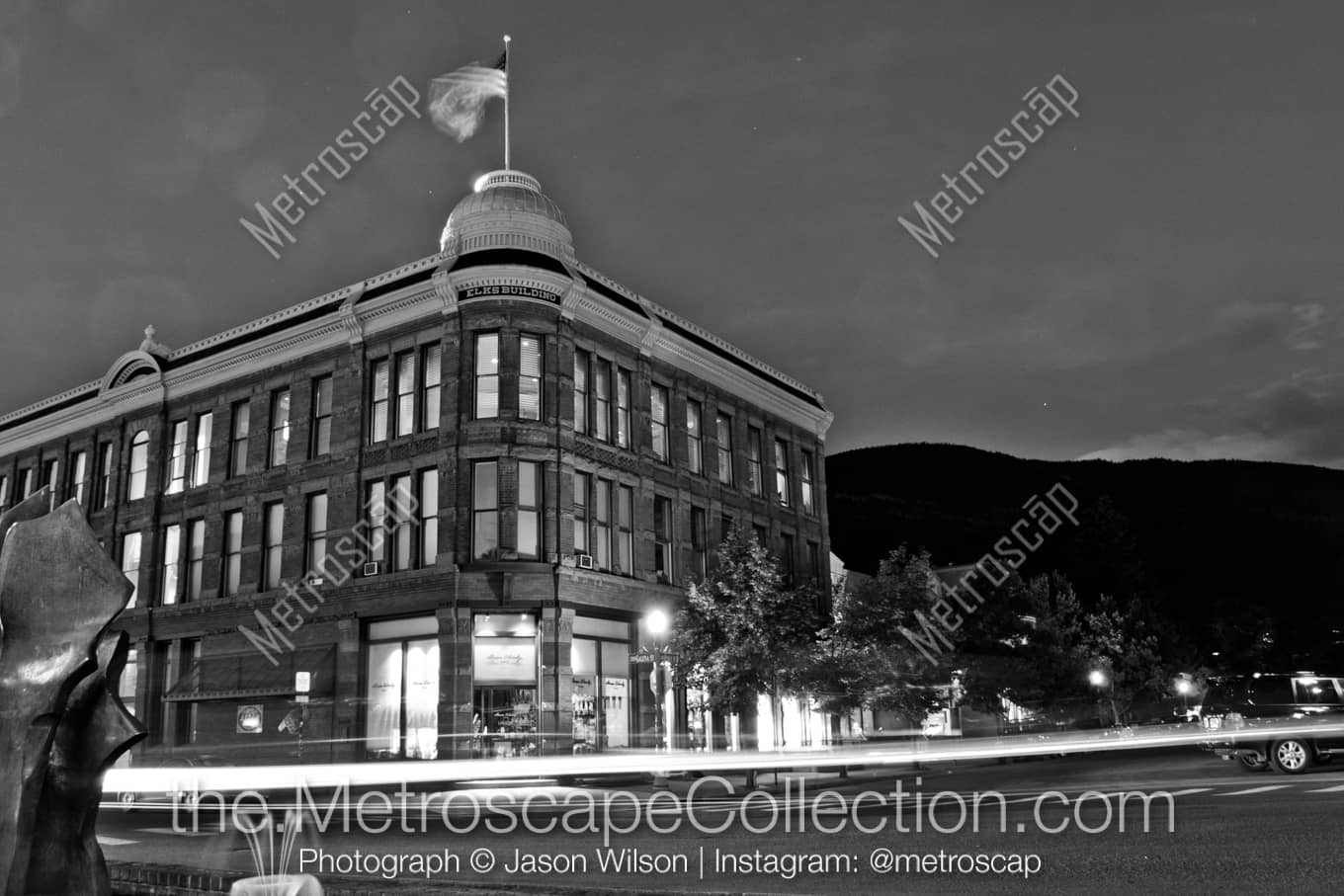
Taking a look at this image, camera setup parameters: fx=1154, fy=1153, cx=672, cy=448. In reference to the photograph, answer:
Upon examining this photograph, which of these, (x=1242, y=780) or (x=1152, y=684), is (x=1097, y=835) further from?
(x=1152, y=684)

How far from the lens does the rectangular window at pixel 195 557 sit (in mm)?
36312

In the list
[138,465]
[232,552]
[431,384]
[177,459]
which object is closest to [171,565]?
[232,552]

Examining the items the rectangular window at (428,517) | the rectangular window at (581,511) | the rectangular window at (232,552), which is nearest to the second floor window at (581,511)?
the rectangular window at (581,511)

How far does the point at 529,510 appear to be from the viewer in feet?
101

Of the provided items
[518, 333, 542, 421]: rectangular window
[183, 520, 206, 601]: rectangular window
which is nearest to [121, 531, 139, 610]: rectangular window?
[183, 520, 206, 601]: rectangular window

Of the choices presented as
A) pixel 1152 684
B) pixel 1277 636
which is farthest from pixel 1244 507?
pixel 1152 684

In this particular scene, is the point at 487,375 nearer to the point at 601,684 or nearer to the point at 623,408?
the point at 623,408

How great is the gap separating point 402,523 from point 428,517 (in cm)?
92

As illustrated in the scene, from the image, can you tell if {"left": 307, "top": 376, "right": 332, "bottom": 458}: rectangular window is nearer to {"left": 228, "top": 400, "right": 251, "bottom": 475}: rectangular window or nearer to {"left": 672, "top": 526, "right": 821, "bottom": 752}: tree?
{"left": 228, "top": 400, "right": 251, "bottom": 475}: rectangular window

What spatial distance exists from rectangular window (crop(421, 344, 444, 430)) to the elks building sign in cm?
168

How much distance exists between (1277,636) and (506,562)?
79629 mm

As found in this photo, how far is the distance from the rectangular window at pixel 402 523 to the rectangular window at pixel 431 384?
1.64 metres

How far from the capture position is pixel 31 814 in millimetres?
6766

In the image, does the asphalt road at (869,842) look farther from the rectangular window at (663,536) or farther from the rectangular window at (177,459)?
the rectangular window at (177,459)
